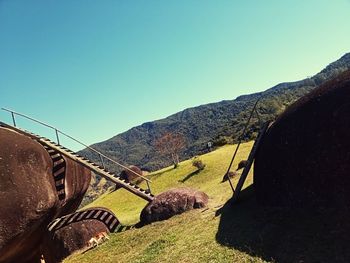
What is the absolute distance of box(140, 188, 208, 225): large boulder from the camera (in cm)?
2159

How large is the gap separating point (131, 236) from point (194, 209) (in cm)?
373

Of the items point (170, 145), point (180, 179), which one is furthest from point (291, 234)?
point (170, 145)

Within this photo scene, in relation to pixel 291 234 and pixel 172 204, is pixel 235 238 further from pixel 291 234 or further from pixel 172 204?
pixel 172 204

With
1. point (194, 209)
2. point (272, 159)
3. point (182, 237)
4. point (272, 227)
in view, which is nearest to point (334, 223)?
point (272, 227)

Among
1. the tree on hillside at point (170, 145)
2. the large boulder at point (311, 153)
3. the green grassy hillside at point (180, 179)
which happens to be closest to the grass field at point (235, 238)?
the large boulder at point (311, 153)

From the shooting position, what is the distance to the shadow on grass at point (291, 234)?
10516 millimetres

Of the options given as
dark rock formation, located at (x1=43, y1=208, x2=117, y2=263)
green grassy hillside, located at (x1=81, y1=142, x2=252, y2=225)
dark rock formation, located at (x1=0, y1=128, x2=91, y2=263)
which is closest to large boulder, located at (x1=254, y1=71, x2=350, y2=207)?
dark rock formation, located at (x1=0, y1=128, x2=91, y2=263)

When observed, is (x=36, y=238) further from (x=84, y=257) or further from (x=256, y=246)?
(x=256, y=246)

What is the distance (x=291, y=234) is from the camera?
1204cm

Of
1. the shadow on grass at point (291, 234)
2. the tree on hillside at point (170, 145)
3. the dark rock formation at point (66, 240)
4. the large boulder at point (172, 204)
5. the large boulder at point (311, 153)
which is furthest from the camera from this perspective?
the tree on hillside at point (170, 145)

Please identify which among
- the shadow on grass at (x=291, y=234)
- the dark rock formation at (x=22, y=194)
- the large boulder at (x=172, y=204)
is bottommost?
the shadow on grass at (x=291, y=234)

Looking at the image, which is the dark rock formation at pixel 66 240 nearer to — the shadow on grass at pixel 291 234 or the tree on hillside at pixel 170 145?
the shadow on grass at pixel 291 234

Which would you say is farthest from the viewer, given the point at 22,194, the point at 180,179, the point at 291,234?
the point at 180,179

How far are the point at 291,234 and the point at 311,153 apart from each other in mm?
2733
